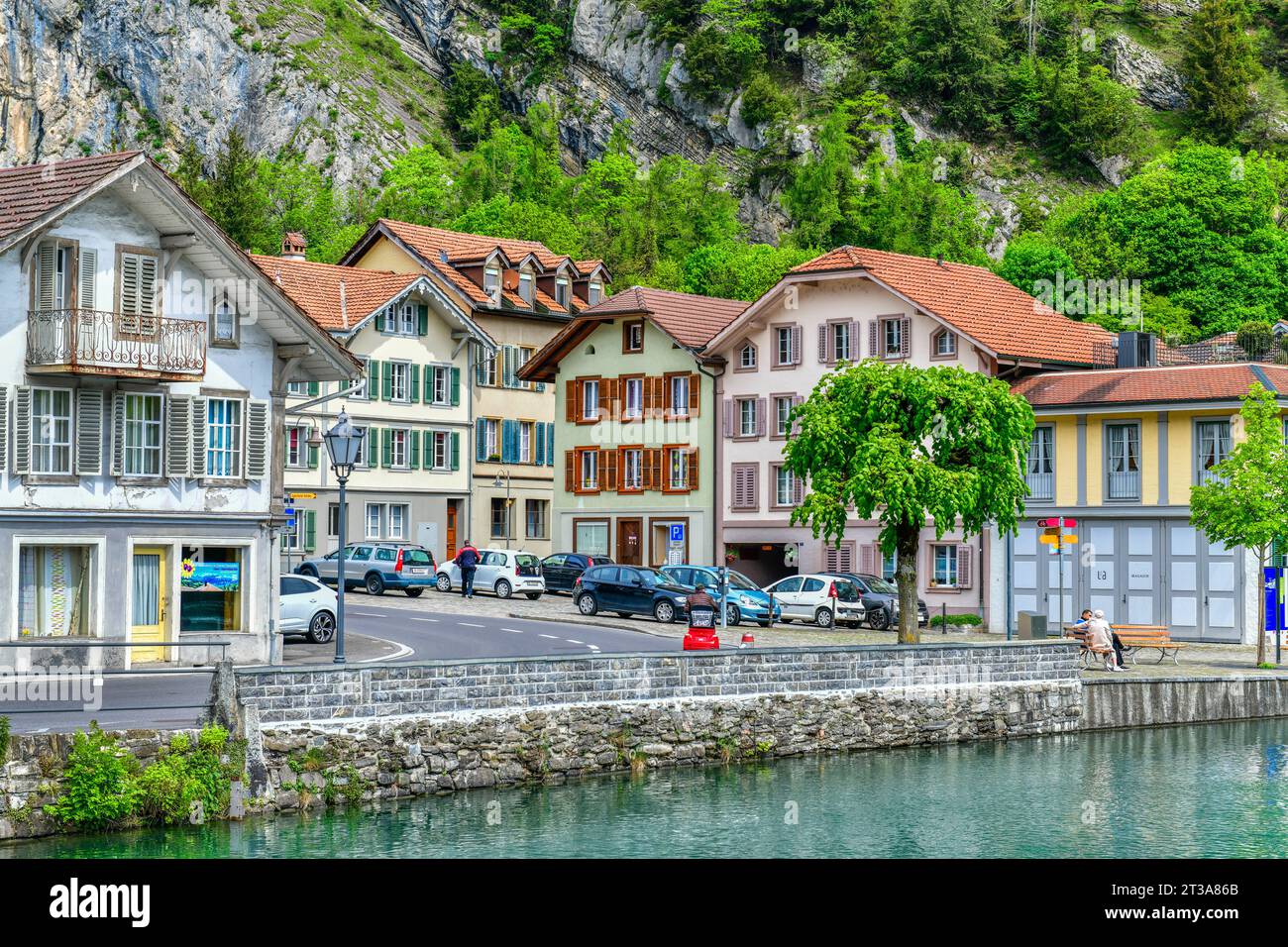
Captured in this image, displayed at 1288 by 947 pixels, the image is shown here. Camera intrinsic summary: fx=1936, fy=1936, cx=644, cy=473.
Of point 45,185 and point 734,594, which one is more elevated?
point 45,185

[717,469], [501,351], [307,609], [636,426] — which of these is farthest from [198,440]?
[501,351]

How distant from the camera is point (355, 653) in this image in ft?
120

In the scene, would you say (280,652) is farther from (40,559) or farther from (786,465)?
(786,465)

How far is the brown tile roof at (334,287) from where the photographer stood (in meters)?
66.4

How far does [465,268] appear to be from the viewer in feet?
253

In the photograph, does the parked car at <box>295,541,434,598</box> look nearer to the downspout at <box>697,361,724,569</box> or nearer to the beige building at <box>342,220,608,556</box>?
the downspout at <box>697,361,724,569</box>

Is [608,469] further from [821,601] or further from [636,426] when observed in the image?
[821,601]

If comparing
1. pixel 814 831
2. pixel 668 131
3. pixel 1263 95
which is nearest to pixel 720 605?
pixel 814 831

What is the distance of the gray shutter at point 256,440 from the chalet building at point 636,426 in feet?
97.8

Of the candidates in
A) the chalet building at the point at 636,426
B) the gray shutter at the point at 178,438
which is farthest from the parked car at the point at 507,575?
the gray shutter at the point at 178,438

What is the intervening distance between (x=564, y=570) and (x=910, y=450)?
18495 mm

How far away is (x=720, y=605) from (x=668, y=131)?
93009 mm

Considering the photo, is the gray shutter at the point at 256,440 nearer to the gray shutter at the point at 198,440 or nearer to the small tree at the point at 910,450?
the gray shutter at the point at 198,440
